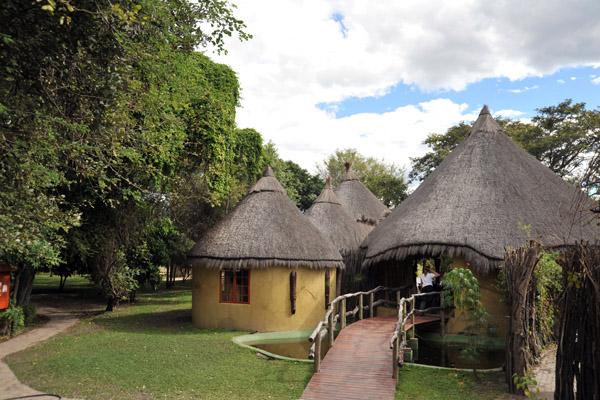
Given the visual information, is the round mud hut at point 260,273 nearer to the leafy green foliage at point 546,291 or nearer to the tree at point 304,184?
the leafy green foliage at point 546,291

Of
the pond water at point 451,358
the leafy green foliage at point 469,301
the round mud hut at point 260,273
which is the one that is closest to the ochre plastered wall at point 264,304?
the round mud hut at point 260,273

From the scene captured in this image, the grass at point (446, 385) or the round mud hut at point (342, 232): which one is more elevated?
the round mud hut at point (342, 232)

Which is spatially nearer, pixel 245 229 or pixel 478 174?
pixel 245 229

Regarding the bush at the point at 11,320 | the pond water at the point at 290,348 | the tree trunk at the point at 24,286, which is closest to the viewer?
the pond water at the point at 290,348

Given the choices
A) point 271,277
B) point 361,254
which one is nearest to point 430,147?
point 361,254

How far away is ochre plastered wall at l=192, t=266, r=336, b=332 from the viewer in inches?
542

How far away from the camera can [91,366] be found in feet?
30.5

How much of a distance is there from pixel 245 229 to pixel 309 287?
2809mm

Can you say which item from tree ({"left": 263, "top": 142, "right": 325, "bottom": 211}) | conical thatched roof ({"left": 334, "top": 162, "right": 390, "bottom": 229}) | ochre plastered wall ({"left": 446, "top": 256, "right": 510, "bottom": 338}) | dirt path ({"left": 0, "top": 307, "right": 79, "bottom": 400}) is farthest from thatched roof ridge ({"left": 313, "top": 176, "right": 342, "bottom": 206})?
tree ({"left": 263, "top": 142, "right": 325, "bottom": 211})

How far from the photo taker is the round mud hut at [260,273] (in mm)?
13766

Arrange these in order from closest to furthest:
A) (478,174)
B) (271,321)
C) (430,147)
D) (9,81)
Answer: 1. (9,81)
2. (271,321)
3. (478,174)
4. (430,147)

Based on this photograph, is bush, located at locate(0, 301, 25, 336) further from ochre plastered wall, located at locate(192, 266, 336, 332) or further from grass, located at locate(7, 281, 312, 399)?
ochre plastered wall, located at locate(192, 266, 336, 332)

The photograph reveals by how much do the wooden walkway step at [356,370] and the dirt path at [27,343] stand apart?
4.59 m

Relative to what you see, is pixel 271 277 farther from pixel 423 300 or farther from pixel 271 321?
pixel 423 300
